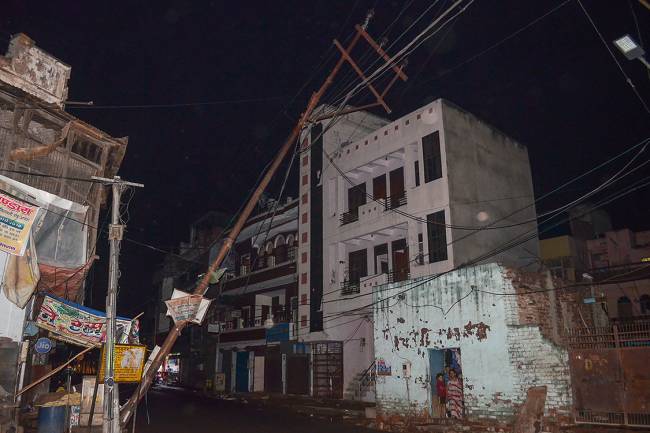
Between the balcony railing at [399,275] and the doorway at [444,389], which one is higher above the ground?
the balcony railing at [399,275]

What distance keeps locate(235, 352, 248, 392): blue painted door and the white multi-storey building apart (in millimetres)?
10270

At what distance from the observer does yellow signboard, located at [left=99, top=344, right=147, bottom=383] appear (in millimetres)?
12492

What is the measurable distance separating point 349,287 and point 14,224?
18708 millimetres

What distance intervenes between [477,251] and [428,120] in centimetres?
719

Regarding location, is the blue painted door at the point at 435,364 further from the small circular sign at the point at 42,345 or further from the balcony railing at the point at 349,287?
the small circular sign at the point at 42,345

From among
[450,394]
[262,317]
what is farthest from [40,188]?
[262,317]

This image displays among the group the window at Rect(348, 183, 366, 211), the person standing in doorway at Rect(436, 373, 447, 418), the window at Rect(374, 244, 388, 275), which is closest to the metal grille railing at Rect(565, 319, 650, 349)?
the person standing in doorway at Rect(436, 373, 447, 418)

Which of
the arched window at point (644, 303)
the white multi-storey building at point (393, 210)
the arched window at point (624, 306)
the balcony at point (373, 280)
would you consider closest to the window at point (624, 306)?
the arched window at point (624, 306)

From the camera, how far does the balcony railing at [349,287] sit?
2795 centimetres

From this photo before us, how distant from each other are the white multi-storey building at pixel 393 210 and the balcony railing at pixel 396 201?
0.06 m

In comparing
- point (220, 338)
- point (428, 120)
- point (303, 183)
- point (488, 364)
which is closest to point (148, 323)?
point (220, 338)

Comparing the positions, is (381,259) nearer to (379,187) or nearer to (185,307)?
(379,187)

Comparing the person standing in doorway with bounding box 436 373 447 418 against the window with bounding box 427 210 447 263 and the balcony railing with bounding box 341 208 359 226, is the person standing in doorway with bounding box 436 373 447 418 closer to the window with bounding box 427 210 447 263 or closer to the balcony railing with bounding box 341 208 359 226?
the window with bounding box 427 210 447 263

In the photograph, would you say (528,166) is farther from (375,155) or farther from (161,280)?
(161,280)
